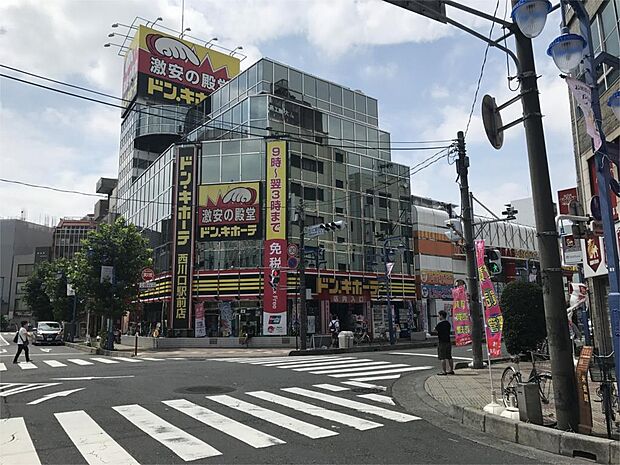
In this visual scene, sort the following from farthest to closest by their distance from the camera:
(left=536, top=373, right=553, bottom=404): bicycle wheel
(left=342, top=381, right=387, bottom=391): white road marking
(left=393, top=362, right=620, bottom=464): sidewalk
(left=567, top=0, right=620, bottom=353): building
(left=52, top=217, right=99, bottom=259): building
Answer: (left=52, top=217, right=99, bottom=259): building, (left=567, top=0, right=620, bottom=353): building, (left=342, top=381, right=387, bottom=391): white road marking, (left=536, top=373, right=553, bottom=404): bicycle wheel, (left=393, top=362, right=620, bottom=464): sidewalk

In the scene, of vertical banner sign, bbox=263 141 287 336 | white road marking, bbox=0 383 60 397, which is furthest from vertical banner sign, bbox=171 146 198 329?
white road marking, bbox=0 383 60 397

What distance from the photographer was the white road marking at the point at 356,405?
855 centimetres

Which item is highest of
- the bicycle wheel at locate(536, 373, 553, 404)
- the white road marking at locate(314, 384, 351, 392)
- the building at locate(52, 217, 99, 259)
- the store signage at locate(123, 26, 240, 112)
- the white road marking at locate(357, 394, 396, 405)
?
the store signage at locate(123, 26, 240, 112)

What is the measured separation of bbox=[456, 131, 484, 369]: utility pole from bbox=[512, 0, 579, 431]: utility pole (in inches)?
337

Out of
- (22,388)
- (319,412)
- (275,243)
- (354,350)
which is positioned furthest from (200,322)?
(319,412)

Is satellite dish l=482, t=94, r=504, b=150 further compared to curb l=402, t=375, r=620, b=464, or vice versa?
satellite dish l=482, t=94, r=504, b=150

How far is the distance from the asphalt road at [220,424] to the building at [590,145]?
7172 mm

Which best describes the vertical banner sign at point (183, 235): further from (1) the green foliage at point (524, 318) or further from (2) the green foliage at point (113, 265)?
(1) the green foliage at point (524, 318)

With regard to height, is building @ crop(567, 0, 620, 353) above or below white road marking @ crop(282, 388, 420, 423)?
above

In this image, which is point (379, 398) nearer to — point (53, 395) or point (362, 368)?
point (362, 368)

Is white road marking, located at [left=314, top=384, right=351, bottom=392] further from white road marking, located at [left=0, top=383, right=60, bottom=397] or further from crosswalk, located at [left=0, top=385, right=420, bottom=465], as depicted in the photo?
white road marking, located at [left=0, top=383, right=60, bottom=397]

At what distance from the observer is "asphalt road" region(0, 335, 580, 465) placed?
19.8 feet

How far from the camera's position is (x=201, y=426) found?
748cm

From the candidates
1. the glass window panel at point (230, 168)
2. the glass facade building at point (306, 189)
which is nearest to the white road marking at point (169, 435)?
the glass facade building at point (306, 189)
